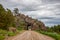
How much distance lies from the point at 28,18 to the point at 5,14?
33.3 m

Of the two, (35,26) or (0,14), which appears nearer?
(0,14)

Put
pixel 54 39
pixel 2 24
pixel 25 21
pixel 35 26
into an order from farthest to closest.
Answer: pixel 25 21 < pixel 35 26 < pixel 2 24 < pixel 54 39

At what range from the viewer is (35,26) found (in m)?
64.8

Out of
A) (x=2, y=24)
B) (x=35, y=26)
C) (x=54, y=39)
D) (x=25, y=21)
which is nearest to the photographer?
(x=54, y=39)

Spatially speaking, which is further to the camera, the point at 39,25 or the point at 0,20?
the point at 39,25

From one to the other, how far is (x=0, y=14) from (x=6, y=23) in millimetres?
2114

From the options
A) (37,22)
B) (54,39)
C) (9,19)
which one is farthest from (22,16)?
(54,39)

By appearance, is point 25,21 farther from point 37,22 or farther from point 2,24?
point 2,24

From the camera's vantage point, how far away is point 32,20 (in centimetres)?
7038

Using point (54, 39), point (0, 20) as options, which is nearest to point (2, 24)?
point (0, 20)

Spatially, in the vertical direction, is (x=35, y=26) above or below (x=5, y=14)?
below

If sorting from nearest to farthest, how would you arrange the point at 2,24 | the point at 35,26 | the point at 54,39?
the point at 54,39
the point at 2,24
the point at 35,26

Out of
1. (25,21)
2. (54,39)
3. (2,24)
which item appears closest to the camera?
(54,39)

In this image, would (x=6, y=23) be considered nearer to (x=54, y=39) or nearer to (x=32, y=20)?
(x=54, y=39)
